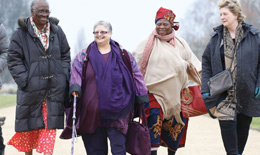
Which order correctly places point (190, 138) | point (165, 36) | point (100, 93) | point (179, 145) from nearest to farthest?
point (100, 93)
point (165, 36)
point (179, 145)
point (190, 138)

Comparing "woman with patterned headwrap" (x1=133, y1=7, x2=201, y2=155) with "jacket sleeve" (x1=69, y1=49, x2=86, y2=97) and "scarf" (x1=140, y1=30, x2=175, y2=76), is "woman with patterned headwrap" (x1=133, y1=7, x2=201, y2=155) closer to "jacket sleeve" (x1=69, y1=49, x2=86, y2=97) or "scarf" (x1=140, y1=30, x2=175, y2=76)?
"scarf" (x1=140, y1=30, x2=175, y2=76)

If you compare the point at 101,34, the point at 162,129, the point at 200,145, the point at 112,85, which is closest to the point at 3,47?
the point at 101,34

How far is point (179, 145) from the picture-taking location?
6.89 m

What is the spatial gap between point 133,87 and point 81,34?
246 feet

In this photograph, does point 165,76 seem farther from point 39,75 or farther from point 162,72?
point 39,75

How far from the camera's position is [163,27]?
6.46 meters

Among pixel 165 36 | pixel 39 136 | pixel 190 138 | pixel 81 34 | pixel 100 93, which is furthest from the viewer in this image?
pixel 81 34

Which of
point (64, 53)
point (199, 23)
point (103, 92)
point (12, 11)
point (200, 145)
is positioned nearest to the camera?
point (103, 92)

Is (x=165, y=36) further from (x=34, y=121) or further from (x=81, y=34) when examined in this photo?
(x=81, y=34)

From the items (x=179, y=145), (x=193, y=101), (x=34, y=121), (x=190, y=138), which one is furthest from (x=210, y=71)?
(x=190, y=138)

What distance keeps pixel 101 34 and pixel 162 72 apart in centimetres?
118

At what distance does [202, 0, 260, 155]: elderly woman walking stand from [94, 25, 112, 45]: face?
4.23 ft

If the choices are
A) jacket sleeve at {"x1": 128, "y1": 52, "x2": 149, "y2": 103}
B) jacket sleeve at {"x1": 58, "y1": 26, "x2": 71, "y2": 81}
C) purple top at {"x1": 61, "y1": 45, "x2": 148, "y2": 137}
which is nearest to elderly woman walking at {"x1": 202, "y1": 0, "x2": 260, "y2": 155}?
jacket sleeve at {"x1": 128, "y1": 52, "x2": 149, "y2": 103}

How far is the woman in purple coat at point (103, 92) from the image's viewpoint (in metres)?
5.43
